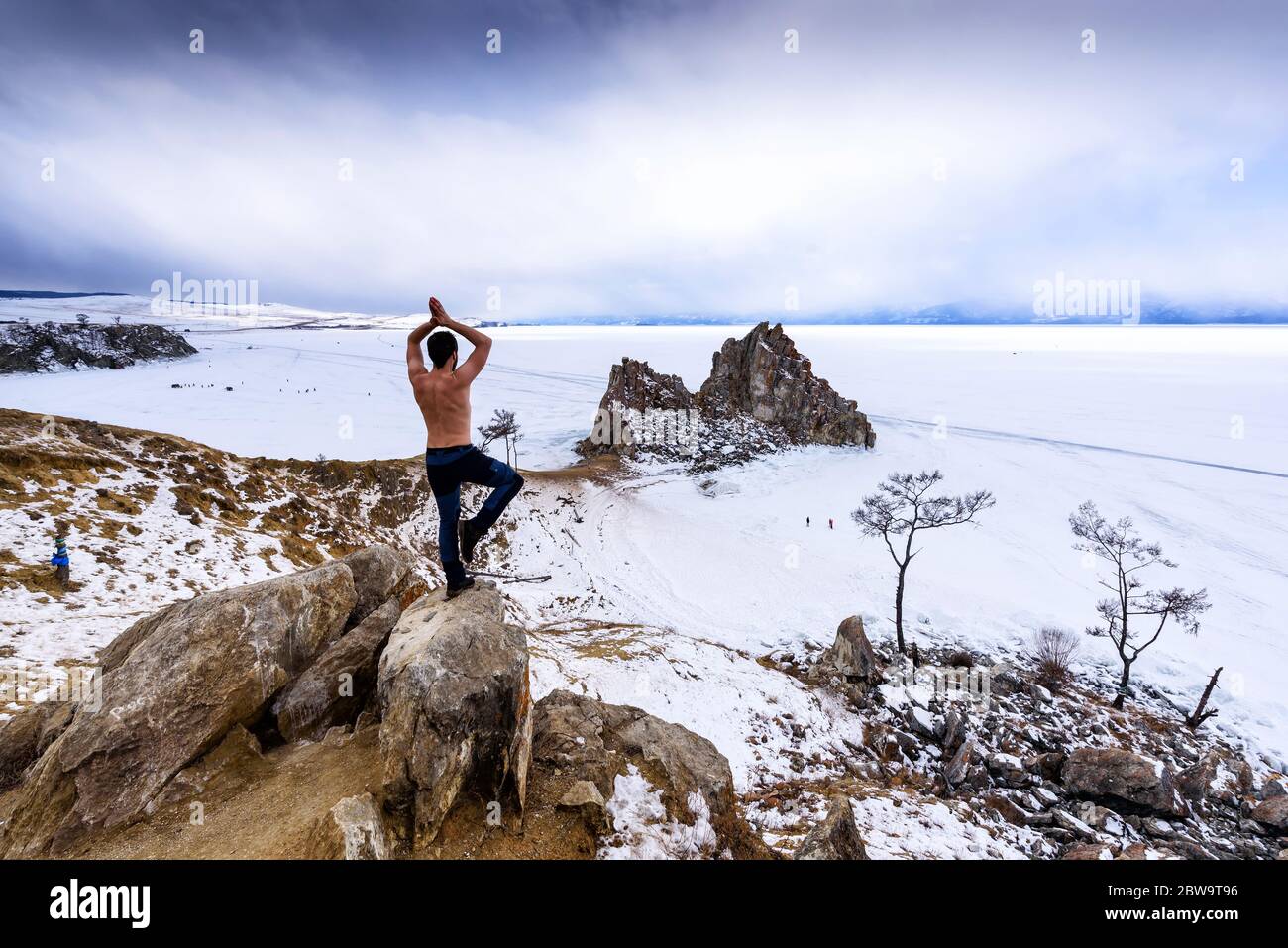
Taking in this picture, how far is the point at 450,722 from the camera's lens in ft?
20.7

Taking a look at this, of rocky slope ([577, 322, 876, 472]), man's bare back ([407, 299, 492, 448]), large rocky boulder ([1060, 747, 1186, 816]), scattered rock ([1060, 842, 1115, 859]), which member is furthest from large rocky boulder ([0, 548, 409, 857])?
rocky slope ([577, 322, 876, 472])

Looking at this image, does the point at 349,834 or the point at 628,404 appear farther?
the point at 628,404

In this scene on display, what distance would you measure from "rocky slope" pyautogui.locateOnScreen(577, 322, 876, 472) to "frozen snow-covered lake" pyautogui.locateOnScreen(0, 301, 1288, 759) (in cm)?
392

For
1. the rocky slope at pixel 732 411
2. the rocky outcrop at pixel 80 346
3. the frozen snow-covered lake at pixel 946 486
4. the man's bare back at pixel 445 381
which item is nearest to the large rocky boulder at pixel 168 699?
the man's bare back at pixel 445 381

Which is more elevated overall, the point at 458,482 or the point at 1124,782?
the point at 458,482

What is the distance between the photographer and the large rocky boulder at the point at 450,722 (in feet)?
19.6

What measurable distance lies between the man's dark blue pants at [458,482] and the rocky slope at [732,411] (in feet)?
170

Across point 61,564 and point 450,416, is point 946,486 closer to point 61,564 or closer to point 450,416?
point 450,416

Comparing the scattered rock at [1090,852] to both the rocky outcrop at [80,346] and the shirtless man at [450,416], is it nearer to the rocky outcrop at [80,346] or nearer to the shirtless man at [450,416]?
the shirtless man at [450,416]

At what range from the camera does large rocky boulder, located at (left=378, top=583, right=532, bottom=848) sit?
19.6ft

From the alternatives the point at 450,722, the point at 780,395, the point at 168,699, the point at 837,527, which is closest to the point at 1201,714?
the point at 837,527

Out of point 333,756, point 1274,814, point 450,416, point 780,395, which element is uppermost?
point 780,395

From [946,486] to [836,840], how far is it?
57.8 m
